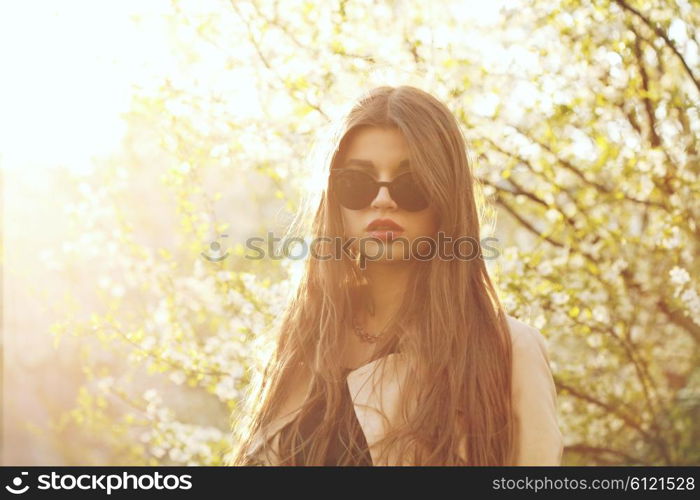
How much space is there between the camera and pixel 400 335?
2.24 meters

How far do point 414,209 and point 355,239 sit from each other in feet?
0.76

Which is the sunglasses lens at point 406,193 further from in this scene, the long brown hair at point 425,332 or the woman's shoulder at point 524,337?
the woman's shoulder at point 524,337

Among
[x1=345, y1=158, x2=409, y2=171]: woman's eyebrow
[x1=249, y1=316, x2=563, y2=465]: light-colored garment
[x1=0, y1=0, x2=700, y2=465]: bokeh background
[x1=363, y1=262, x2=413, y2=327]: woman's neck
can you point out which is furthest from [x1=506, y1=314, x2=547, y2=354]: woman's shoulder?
[x1=0, y1=0, x2=700, y2=465]: bokeh background

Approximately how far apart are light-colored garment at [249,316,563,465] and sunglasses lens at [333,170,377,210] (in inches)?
18.1

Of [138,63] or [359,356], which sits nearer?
[359,356]

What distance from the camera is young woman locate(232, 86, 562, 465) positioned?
1996 mm

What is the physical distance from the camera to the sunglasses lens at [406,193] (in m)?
2.19

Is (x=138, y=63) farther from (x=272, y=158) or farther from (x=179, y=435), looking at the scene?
(x=179, y=435)

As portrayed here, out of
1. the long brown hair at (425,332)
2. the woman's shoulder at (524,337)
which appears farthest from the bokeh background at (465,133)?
the woman's shoulder at (524,337)

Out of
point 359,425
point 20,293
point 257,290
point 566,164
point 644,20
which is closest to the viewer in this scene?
point 359,425

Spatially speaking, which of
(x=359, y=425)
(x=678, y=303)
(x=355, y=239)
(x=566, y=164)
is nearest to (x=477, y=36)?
(x=566, y=164)

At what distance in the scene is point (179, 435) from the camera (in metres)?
4.27

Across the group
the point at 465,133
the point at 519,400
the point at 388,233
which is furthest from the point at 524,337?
the point at 465,133

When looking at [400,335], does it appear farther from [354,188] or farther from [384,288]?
[354,188]
